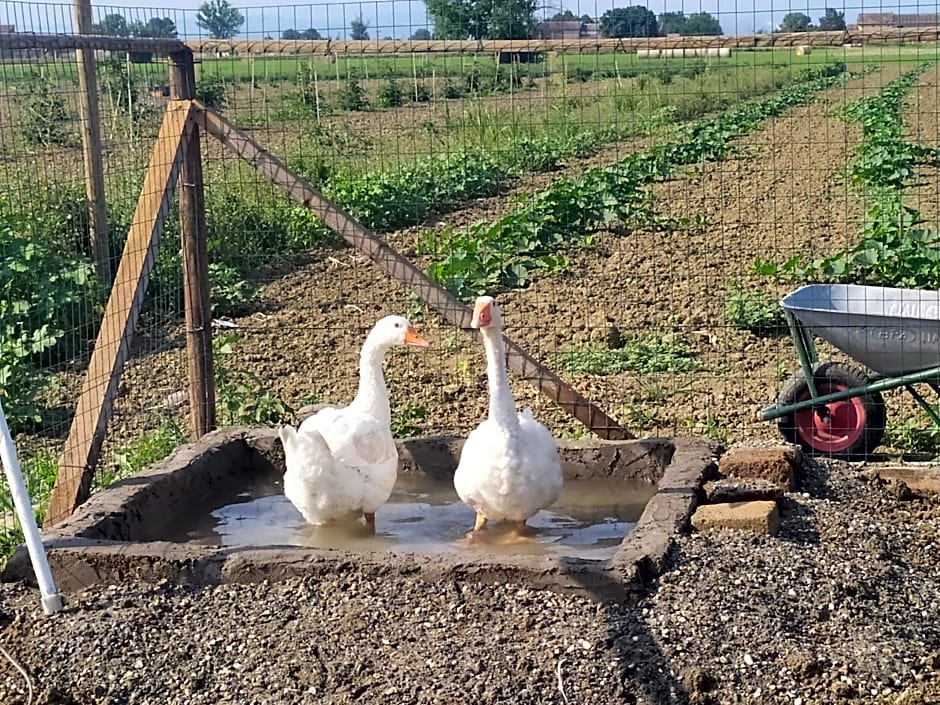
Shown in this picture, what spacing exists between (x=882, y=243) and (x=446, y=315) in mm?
5509

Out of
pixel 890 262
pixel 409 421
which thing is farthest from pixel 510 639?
pixel 890 262

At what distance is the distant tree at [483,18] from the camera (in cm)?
838

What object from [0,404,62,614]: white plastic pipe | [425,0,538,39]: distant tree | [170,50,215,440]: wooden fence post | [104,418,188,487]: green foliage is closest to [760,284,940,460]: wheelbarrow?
[425,0,538,39]: distant tree

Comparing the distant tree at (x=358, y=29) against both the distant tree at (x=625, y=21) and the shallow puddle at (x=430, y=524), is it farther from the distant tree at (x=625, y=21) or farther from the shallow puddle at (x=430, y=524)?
the shallow puddle at (x=430, y=524)

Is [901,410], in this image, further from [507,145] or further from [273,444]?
[507,145]

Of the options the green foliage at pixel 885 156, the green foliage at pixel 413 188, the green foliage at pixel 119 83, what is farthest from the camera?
the green foliage at pixel 885 156

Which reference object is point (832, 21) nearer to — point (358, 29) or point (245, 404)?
point (358, 29)

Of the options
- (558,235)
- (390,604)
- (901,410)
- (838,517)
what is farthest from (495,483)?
(558,235)

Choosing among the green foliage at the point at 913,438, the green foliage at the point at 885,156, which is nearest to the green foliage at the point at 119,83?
the green foliage at the point at 913,438

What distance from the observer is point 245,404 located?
8070 mm

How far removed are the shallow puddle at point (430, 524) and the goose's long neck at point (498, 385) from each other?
0.62 metres

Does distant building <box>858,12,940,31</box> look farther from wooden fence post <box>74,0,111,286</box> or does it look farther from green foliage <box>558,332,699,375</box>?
wooden fence post <box>74,0,111,286</box>

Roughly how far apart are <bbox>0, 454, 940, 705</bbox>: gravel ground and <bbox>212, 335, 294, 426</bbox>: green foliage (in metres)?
2.74

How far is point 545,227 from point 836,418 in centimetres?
724
